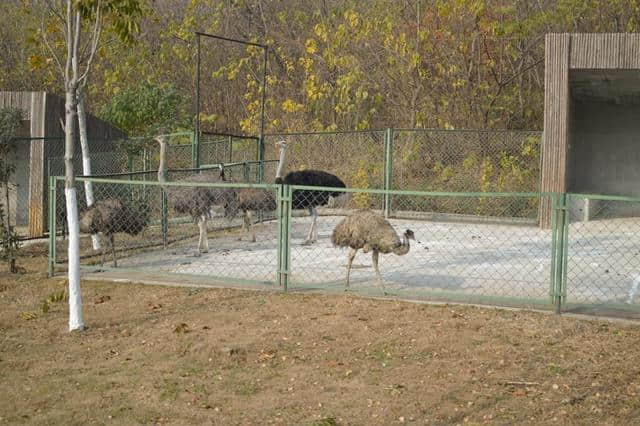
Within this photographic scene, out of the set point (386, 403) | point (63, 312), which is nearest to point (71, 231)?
point (63, 312)

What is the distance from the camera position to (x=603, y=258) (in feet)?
40.3

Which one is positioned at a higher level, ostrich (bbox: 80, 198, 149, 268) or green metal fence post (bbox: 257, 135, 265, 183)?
green metal fence post (bbox: 257, 135, 265, 183)

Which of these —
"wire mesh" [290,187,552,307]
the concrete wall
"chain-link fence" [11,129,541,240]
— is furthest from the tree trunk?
the concrete wall

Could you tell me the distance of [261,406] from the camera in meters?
6.67

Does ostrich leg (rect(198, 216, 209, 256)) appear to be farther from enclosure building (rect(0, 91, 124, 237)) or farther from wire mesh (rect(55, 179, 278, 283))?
enclosure building (rect(0, 91, 124, 237))

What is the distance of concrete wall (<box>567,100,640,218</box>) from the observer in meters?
17.8

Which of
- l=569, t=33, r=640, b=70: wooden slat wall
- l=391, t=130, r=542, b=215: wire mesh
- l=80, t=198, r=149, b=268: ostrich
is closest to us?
l=80, t=198, r=149, b=268: ostrich

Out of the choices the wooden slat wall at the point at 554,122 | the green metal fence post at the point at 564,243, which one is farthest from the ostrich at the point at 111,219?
the wooden slat wall at the point at 554,122

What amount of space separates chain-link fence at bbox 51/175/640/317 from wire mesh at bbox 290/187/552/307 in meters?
0.01

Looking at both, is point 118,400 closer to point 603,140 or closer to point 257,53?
point 603,140

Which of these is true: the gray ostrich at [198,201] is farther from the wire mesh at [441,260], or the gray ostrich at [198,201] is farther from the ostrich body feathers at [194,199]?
the wire mesh at [441,260]

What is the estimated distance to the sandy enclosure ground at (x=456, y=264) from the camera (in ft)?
33.0

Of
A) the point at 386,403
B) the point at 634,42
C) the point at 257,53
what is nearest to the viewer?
the point at 386,403

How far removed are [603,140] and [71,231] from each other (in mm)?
11883
